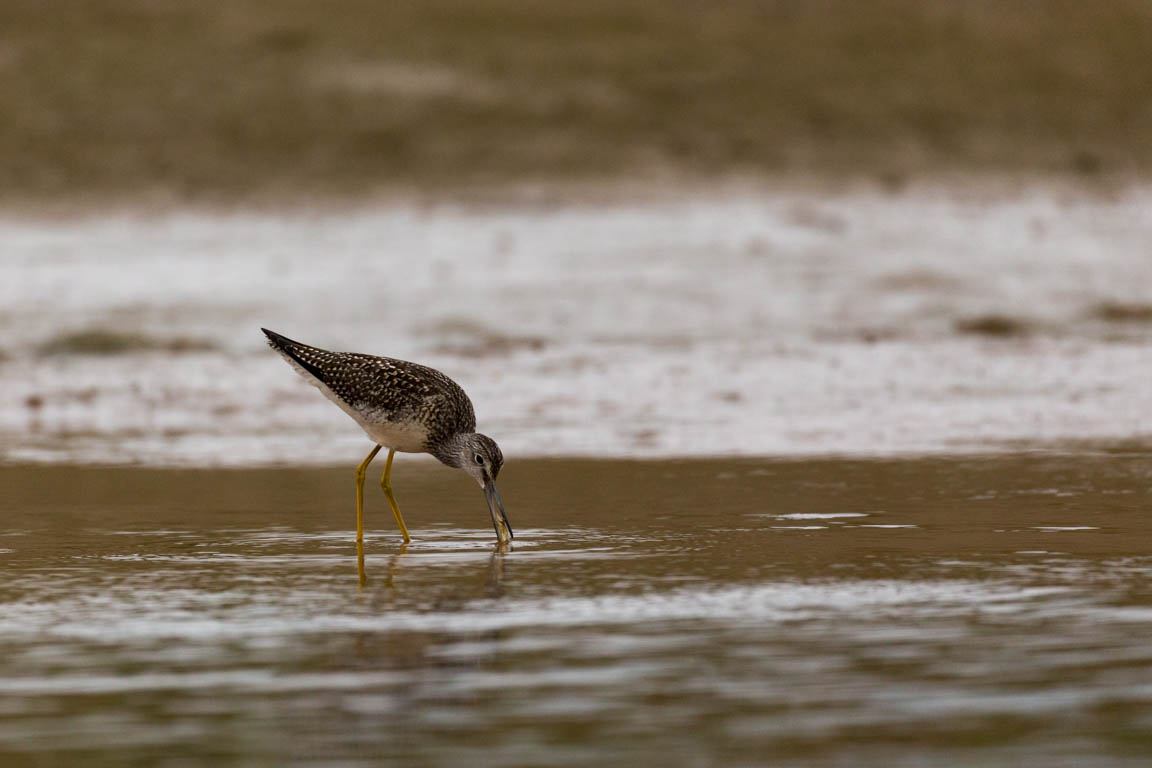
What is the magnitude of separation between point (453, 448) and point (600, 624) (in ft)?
8.40

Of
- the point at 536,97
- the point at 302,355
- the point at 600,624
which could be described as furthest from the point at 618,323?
the point at 600,624

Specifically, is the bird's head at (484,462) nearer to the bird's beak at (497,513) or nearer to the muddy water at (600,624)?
the bird's beak at (497,513)

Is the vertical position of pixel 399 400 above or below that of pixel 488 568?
above

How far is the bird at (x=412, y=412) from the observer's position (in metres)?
8.69

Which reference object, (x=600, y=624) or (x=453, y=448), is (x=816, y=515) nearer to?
(x=453, y=448)

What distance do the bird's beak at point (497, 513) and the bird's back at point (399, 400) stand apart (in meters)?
0.38

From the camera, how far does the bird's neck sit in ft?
28.8

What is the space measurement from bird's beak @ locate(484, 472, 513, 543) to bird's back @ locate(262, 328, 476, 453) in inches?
15.0

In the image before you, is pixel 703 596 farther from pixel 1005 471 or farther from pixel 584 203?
pixel 584 203

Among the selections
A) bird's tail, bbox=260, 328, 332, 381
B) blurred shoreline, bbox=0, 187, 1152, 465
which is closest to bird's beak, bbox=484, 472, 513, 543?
bird's tail, bbox=260, 328, 332, 381

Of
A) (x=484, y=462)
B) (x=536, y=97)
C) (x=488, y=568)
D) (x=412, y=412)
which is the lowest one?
(x=488, y=568)

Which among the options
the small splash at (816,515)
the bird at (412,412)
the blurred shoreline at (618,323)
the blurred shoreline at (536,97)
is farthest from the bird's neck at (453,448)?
the blurred shoreline at (536,97)

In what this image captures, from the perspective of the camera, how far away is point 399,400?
886 centimetres

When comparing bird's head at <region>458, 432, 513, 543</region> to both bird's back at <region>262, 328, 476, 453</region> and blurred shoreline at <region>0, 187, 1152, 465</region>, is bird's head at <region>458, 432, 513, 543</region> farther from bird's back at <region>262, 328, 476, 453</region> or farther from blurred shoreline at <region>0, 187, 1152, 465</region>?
blurred shoreline at <region>0, 187, 1152, 465</region>
